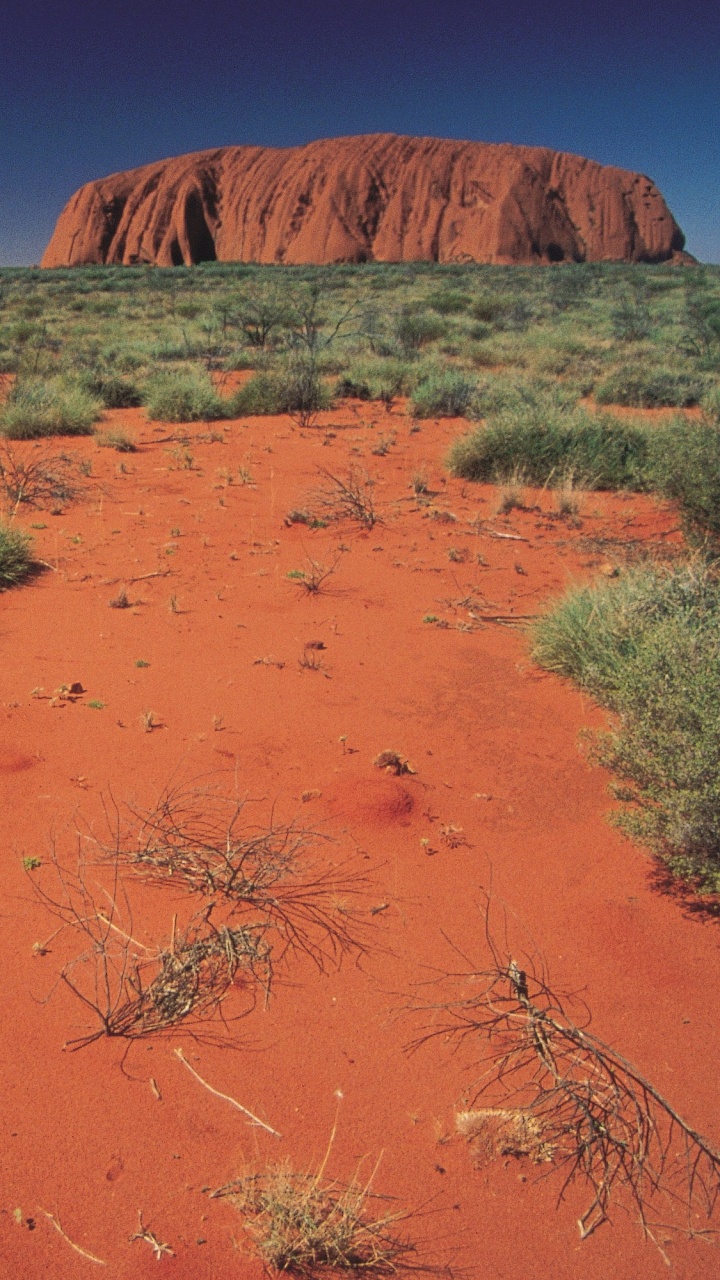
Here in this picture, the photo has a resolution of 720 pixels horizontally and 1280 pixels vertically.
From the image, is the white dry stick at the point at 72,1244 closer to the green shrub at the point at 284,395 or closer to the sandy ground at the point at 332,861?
the sandy ground at the point at 332,861

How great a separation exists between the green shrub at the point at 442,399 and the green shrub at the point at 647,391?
204 cm

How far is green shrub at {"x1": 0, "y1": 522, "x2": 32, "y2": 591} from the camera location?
5277 mm

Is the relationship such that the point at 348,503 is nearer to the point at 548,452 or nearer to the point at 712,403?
the point at 548,452

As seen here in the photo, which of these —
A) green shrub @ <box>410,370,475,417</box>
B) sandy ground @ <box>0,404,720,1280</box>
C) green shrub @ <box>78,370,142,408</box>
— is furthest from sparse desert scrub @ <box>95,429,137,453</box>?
green shrub @ <box>410,370,475,417</box>

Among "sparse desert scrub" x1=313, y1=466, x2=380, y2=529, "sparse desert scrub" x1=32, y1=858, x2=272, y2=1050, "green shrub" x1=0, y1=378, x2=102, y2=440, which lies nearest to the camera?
"sparse desert scrub" x1=32, y1=858, x2=272, y2=1050

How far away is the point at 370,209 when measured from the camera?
53.8m

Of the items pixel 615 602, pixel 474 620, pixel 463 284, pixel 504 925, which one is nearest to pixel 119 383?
pixel 474 620

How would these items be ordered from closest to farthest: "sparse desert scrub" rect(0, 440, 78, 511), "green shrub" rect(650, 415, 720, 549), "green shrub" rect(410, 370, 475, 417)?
"green shrub" rect(650, 415, 720, 549)
"sparse desert scrub" rect(0, 440, 78, 511)
"green shrub" rect(410, 370, 475, 417)

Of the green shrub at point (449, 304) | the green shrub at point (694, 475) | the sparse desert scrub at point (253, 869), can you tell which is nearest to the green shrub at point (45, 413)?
the green shrub at point (694, 475)

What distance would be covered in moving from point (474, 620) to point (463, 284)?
2844 cm

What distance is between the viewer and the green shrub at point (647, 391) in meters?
11.5

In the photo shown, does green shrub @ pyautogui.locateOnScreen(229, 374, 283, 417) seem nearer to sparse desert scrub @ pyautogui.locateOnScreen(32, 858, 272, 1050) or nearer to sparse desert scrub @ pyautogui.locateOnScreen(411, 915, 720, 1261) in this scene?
sparse desert scrub @ pyautogui.locateOnScreen(32, 858, 272, 1050)

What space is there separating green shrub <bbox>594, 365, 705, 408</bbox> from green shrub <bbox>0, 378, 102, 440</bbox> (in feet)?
22.8

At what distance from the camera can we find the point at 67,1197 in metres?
1.74
